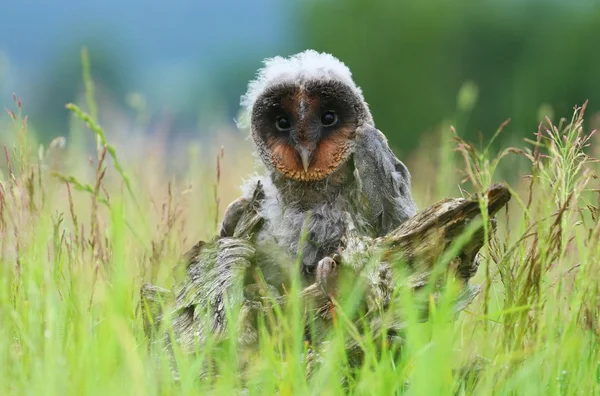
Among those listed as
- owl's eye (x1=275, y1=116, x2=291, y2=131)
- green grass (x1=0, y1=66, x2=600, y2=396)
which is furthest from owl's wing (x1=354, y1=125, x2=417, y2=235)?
green grass (x1=0, y1=66, x2=600, y2=396)

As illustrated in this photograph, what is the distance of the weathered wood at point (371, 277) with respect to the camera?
2.85m

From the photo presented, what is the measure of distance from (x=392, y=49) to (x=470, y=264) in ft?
69.3

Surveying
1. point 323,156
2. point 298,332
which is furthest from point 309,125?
point 298,332

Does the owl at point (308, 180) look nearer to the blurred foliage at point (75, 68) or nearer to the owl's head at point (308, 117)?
the owl's head at point (308, 117)

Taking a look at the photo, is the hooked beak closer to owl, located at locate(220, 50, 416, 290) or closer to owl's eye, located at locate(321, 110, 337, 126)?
owl, located at locate(220, 50, 416, 290)

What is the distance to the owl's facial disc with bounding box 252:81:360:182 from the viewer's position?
132 inches

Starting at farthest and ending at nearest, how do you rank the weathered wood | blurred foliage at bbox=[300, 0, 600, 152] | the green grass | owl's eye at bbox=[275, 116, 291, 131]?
blurred foliage at bbox=[300, 0, 600, 152] < owl's eye at bbox=[275, 116, 291, 131] < the weathered wood < the green grass

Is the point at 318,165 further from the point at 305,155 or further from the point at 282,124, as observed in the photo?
the point at 282,124

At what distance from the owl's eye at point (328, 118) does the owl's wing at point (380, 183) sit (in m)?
0.11

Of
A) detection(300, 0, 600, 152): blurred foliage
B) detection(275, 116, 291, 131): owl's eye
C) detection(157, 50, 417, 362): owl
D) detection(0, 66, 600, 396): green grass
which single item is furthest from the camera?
detection(300, 0, 600, 152): blurred foliage

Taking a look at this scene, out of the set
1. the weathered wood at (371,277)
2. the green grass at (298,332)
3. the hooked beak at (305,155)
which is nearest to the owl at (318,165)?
the hooked beak at (305,155)

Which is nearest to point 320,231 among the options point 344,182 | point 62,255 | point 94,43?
point 344,182

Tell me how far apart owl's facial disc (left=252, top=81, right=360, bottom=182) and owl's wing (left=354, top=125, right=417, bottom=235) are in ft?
0.22

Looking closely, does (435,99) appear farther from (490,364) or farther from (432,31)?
(490,364)
